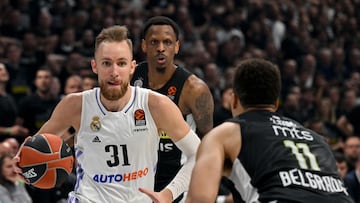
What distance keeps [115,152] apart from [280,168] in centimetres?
183

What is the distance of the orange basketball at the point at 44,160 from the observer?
515 centimetres

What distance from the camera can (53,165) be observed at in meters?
5.22

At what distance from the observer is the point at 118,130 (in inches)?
206

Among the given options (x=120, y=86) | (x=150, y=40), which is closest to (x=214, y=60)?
(x=150, y=40)

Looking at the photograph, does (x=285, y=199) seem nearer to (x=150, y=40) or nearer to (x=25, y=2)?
(x=150, y=40)

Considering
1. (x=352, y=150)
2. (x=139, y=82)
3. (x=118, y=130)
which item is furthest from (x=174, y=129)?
(x=352, y=150)

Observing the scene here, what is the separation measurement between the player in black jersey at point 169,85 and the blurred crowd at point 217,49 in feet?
9.86

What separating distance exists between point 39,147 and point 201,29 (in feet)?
34.9

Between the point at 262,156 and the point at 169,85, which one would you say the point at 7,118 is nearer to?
the point at 169,85

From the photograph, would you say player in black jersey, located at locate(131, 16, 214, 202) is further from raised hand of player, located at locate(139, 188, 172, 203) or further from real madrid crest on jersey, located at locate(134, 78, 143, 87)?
raised hand of player, located at locate(139, 188, 172, 203)

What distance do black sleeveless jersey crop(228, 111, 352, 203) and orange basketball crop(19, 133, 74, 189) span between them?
1854mm

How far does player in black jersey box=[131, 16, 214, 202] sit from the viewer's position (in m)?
6.58

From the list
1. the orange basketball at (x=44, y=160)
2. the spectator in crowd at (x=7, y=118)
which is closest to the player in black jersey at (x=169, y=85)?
the orange basketball at (x=44, y=160)

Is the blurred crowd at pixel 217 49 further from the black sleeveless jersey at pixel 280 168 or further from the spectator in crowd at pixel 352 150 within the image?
the black sleeveless jersey at pixel 280 168
